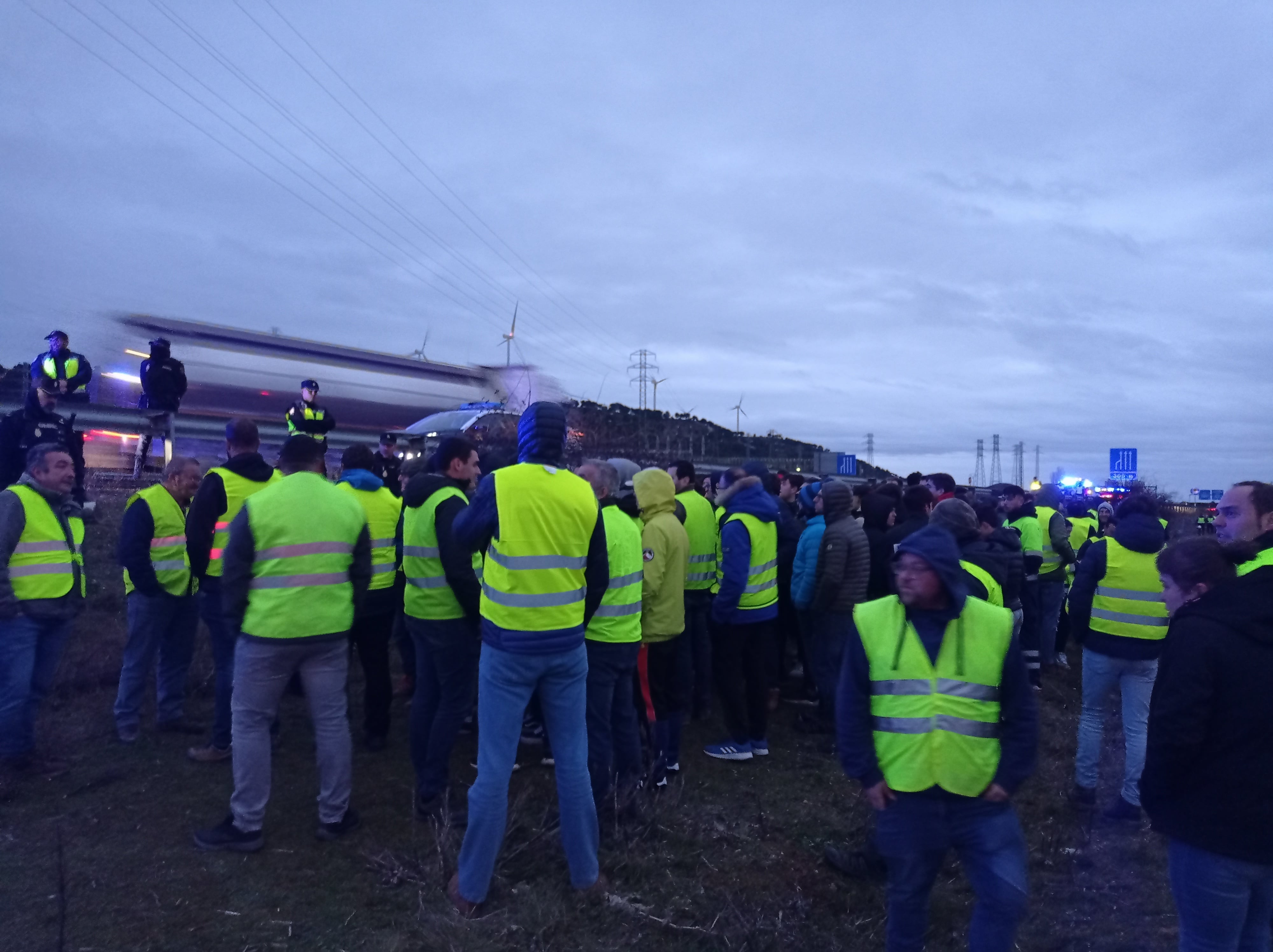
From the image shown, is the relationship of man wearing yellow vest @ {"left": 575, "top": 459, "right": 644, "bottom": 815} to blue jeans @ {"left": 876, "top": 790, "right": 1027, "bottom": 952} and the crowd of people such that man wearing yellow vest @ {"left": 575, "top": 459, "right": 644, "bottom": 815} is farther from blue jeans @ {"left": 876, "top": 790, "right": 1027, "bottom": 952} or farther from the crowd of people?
blue jeans @ {"left": 876, "top": 790, "right": 1027, "bottom": 952}

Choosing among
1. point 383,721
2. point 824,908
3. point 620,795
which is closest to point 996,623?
point 824,908

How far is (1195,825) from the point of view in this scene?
286 cm

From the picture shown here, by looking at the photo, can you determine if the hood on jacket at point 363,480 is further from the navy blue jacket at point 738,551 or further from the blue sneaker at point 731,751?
the blue sneaker at point 731,751

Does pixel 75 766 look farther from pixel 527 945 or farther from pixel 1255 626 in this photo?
pixel 1255 626

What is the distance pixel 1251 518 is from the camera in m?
3.99

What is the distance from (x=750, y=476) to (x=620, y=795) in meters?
2.48

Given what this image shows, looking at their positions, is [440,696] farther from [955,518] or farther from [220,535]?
[955,518]

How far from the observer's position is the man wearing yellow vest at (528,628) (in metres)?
3.74

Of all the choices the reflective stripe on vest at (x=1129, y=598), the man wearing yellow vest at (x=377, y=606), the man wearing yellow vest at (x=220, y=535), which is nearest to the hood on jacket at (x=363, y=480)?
the man wearing yellow vest at (x=377, y=606)

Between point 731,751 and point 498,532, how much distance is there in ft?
11.1

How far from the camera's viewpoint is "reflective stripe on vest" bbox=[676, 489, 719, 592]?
6.11m

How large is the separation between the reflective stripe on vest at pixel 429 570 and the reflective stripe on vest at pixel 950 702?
8.68 feet

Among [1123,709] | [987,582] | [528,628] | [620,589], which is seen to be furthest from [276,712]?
[1123,709]

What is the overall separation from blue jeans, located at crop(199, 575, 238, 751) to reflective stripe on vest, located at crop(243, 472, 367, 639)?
4.91 feet
